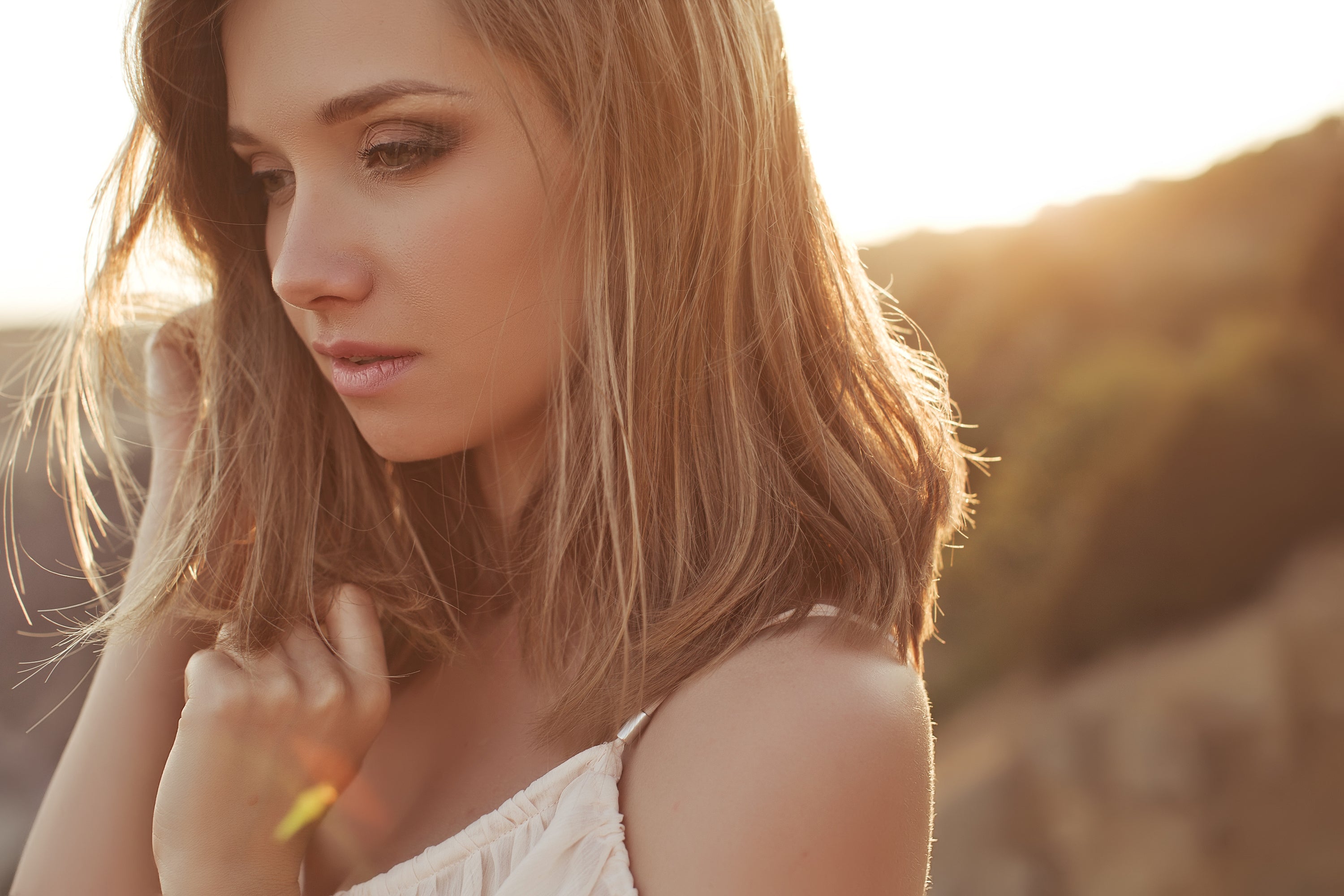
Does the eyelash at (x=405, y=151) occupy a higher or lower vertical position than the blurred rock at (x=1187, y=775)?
higher

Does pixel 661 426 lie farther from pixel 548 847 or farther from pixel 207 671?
pixel 207 671

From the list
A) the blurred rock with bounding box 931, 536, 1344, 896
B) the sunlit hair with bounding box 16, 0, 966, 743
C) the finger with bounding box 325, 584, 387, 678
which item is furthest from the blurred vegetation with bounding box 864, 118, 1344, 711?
the finger with bounding box 325, 584, 387, 678

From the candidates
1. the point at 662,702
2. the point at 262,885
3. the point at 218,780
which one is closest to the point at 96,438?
the point at 218,780

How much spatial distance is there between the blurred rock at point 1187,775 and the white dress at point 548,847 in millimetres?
3565

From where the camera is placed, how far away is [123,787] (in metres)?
1.62

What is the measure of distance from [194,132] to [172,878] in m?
1.33

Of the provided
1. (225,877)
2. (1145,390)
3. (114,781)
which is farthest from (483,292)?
(1145,390)

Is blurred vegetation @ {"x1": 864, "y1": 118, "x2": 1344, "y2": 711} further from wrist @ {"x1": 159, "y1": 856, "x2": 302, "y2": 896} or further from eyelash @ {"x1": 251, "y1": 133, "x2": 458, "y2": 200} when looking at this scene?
wrist @ {"x1": 159, "y1": 856, "x2": 302, "y2": 896}

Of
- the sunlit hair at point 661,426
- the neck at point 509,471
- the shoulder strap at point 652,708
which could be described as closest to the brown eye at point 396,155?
the sunlit hair at point 661,426

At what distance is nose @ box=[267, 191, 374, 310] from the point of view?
4.34 feet

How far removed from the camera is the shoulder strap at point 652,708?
3.94 ft

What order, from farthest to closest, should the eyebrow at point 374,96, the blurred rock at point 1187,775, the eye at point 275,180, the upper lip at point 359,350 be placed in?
the blurred rock at point 1187,775 < the eye at point 275,180 < the upper lip at point 359,350 < the eyebrow at point 374,96

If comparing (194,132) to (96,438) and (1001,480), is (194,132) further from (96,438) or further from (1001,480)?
(1001,480)

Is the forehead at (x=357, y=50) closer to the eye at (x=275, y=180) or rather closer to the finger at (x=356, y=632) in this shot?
the eye at (x=275, y=180)
